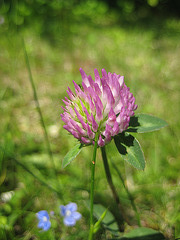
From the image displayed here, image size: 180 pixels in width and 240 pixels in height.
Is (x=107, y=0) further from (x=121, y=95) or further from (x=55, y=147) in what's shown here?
(x=121, y=95)

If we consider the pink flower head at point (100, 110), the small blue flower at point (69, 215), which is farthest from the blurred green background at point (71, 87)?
the pink flower head at point (100, 110)

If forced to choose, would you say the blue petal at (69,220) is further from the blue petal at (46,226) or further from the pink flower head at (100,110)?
the pink flower head at (100,110)

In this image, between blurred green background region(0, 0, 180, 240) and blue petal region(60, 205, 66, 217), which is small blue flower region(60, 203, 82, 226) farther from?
blurred green background region(0, 0, 180, 240)

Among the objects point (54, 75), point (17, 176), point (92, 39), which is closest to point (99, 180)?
point (17, 176)

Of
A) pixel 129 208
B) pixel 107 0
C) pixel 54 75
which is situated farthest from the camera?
pixel 107 0

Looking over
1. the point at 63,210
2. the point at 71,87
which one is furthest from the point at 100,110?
the point at 71,87

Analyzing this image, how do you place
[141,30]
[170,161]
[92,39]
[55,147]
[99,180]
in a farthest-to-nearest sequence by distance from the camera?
1. [141,30]
2. [92,39]
3. [55,147]
4. [170,161]
5. [99,180]
